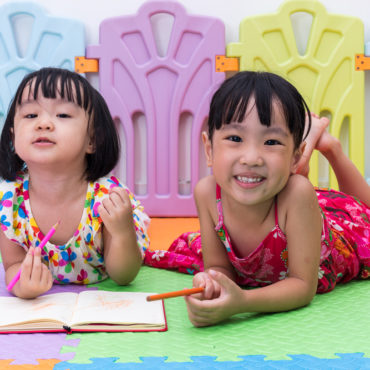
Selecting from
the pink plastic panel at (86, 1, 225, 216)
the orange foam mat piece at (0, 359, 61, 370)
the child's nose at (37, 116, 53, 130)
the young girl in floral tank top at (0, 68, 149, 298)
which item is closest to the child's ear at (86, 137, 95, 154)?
the young girl in floral tank top at (0, 68, 149, 298)

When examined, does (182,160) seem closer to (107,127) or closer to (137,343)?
(107,127)

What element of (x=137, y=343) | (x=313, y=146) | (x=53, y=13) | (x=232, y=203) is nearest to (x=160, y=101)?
(x=53, y=13)

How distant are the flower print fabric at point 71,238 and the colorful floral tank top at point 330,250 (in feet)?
0.80

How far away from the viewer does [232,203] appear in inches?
38.6

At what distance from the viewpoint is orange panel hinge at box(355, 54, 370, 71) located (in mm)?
1837

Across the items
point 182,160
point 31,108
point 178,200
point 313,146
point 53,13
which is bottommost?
point 178,200

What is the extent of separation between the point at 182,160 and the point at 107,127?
87 centimetres

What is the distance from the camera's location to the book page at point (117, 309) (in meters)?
0.83

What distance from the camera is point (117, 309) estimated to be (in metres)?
0.88

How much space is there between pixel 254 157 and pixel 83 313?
357mm

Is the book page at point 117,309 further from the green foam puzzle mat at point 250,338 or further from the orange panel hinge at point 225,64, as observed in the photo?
the orange panel hinge at point 225,64

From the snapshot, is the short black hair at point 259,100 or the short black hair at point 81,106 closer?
the short black hair at point 259,100

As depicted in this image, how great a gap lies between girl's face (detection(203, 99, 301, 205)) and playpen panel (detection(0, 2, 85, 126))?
1119 millimetres

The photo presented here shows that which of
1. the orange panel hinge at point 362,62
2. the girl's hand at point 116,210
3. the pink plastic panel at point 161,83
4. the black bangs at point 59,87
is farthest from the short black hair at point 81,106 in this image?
the orange panel hinge at point 362,62
